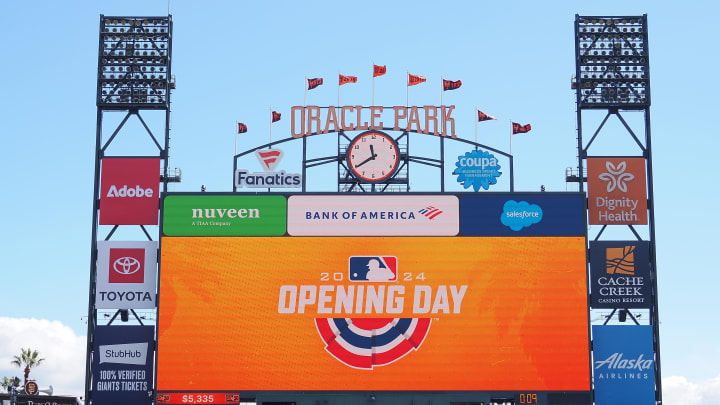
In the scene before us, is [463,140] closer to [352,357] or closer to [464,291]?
[464,291]

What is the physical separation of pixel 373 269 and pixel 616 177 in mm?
13352

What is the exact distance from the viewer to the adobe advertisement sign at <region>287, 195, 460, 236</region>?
5478 cm

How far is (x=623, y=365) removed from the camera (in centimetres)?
5581

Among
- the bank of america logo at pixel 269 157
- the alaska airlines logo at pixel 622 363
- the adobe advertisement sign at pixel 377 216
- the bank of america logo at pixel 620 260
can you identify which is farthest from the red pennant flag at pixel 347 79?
the alaska airlines logo at pixel 622 363

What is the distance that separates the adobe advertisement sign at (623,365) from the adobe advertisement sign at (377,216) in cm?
881

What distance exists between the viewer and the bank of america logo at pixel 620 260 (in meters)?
57.2

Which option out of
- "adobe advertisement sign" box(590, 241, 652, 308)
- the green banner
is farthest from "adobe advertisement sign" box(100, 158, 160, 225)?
"adobe advertisement sign" box(590, 241, 652, 308)

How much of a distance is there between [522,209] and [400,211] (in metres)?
5.49

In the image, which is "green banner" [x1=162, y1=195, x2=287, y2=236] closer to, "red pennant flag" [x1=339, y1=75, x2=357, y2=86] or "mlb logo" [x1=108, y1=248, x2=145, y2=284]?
"mlb logo" [x1=108, y1=248, x2=145, y2=284]

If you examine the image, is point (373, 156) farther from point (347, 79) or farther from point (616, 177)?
point (616, 177)

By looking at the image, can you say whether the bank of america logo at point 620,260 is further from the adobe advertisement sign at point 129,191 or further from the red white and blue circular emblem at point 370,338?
the adobe advertisement sign at point 129,191

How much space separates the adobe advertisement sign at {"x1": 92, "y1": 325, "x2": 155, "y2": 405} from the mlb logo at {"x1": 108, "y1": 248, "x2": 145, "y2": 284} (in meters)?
2.26

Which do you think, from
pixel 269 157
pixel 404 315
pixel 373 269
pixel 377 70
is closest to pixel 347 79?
pixel 377 70

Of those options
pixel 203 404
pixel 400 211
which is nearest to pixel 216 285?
pixel 203 404
